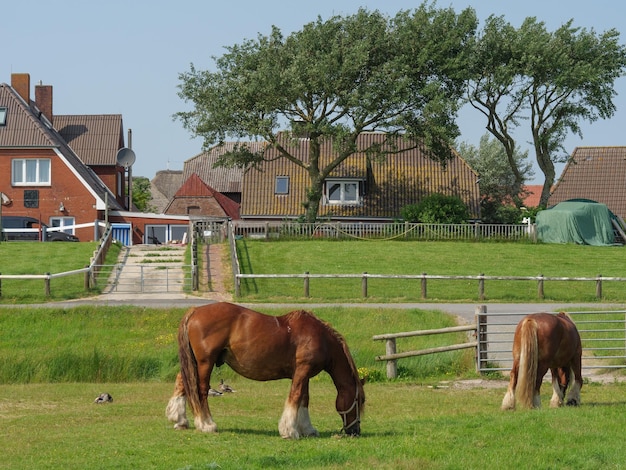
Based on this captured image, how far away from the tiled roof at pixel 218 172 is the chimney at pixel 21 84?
1888 cm

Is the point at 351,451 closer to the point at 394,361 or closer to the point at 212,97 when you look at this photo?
the point at 394,361

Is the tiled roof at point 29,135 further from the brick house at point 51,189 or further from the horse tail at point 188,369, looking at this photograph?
the horse tail at point 188,369

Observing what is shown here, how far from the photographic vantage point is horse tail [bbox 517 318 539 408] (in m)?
16.3

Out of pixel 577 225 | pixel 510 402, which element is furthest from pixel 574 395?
pixel 577 225

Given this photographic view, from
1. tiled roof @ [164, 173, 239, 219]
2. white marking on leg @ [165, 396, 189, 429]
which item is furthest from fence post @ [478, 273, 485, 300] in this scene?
tiled roof @ [164, 173, 239, 219]

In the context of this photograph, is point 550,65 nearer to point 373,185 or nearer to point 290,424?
point 373,185

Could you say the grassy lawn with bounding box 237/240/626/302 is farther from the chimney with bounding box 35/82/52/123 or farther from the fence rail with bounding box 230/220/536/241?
the chimney with bounding box 35/82/52/123

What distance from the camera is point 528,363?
1634cm

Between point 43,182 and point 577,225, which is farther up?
point 43,182

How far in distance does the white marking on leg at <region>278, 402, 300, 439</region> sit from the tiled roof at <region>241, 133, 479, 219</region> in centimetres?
4720

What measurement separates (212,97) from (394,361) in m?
32.2

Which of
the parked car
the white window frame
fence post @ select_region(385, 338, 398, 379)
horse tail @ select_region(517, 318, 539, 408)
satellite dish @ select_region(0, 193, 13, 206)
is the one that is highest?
the white window frame

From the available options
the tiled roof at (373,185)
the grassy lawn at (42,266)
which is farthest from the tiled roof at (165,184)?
the grassy lawn at (42,266)

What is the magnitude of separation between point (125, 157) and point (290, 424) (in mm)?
50938
